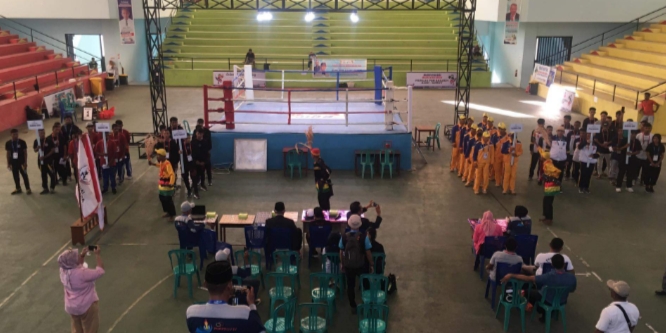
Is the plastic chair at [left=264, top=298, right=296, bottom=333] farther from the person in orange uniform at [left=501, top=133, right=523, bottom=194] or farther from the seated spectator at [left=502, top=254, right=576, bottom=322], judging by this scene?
the person in orange uniform at [left=501, top=133, right=523, bottom=194]

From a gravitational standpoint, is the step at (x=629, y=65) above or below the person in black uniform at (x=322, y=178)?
above

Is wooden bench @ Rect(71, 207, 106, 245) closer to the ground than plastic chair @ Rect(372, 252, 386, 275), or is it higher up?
closer to the ground

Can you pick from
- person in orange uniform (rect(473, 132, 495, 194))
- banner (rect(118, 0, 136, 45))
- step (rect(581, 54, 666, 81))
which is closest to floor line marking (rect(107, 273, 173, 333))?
person in orange uniform (rect(473, 132, 495, 194))

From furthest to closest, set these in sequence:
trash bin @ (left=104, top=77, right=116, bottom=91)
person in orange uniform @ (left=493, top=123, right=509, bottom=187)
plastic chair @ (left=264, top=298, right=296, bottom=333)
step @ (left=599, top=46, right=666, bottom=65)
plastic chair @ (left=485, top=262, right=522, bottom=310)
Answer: trash bin @ (left=104, top=77, right=116, bottom=91)
step @ (left=599, top=46, right=666, bottom=65)
person in orange uniform @ (left=493, top=123, right=509, bottom=187)
plastic chair @ (left=485, top=262, right=522, bottom=310)
plastic chair @ (left=264, top=298, right=296, bottom=333)

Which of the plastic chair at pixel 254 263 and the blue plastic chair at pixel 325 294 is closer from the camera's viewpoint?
the blue plastic chair at pixel 325 294

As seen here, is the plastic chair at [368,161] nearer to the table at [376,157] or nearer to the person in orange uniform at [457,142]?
the table at [376,157]

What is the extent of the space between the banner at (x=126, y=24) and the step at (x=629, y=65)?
19.5 m

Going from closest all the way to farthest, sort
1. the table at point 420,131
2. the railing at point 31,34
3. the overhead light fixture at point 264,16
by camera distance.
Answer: the table at point 420,131 → the railing at point 31,34 → the overhead light fixture at point 264,16

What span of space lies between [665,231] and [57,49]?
28188 millimetres

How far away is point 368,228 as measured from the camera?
24.1ft

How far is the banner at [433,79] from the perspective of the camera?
26.8 m

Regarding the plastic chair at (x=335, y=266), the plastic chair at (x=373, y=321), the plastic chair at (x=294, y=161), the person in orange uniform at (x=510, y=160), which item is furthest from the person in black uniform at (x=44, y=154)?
the person in orange uniform at (x=510, y=160)

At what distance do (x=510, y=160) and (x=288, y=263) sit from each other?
607 cm

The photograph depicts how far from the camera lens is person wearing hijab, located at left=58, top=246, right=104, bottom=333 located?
5477mm
